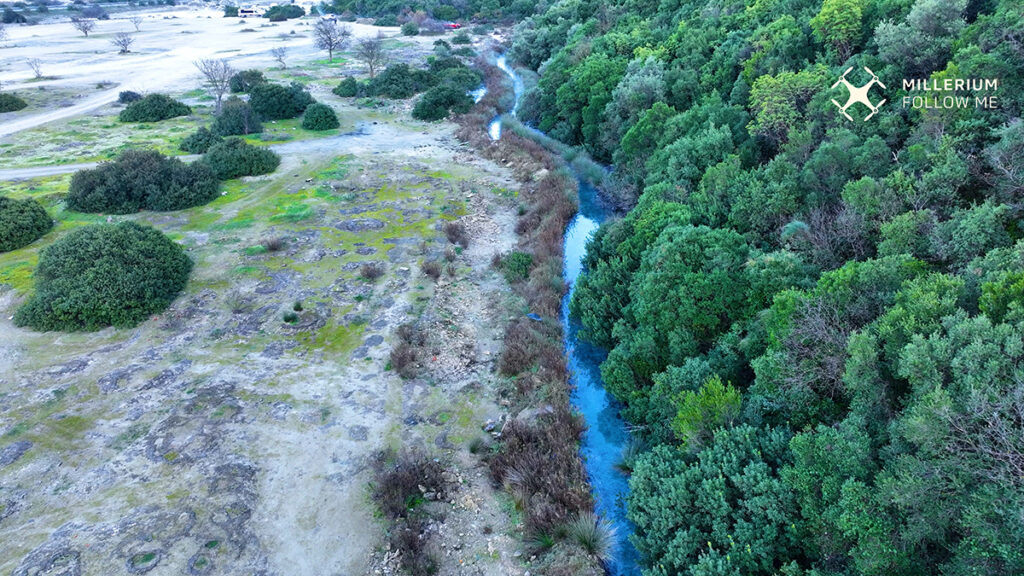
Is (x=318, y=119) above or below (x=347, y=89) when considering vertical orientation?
below

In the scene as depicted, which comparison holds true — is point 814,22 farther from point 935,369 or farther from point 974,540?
point 974,540

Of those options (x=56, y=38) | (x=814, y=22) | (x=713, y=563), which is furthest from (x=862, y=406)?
(x=56, y=38)

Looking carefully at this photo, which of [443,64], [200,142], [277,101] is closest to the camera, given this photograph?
[200,142]

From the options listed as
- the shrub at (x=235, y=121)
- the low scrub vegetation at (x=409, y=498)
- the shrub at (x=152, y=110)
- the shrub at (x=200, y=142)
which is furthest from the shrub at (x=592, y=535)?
the shrub at (x=152, y=110)

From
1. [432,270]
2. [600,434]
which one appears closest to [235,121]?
[432,270]

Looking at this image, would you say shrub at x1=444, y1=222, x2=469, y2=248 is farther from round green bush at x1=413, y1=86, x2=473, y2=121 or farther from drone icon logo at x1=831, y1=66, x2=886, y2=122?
round green bush at x1=413, y1=86, x2=473, y2=121

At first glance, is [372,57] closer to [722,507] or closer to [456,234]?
[456,234]

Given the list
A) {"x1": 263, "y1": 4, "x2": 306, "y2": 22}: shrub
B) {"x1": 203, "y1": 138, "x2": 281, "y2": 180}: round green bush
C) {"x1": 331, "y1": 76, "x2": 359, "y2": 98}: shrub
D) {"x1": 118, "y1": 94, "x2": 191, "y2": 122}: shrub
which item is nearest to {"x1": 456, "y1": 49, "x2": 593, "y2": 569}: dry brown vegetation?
{"x1": 203, "y1": 138, "x2": 281, "y2": 180}: round green bush
